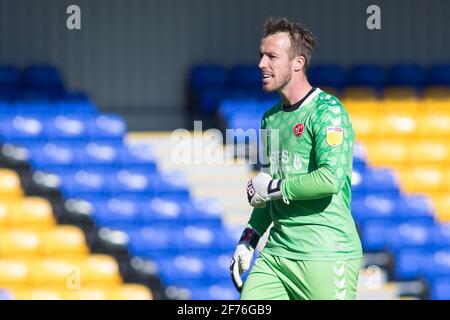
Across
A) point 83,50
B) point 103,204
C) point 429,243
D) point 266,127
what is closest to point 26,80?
point 83,50

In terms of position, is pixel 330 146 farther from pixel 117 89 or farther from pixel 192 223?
pixel 117 89

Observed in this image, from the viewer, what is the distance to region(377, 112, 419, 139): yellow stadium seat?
1080 cm

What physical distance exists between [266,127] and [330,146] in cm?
37

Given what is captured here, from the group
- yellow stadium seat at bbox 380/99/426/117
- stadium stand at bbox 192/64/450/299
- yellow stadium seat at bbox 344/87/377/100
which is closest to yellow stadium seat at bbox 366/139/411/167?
stadium stand at bbox 192/64/450/299

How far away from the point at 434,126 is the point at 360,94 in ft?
2.54

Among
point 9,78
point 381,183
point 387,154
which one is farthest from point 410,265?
point 9,78

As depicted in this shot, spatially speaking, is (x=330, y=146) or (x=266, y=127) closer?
(x=330, y=146)

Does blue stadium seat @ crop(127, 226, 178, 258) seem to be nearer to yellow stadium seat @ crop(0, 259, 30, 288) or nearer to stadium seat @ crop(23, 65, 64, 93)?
yellow stadium seat @ crop(0, 259, 30, 288)

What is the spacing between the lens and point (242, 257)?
15.0 feet

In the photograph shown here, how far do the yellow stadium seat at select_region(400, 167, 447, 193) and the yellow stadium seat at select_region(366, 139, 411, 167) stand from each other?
0.43ft

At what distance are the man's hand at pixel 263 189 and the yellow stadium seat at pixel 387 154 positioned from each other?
20.3ft

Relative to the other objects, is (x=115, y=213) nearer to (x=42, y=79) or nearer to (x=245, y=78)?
(x=42, y=79)

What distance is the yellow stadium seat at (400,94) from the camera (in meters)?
11.3

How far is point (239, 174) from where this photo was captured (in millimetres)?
10164
